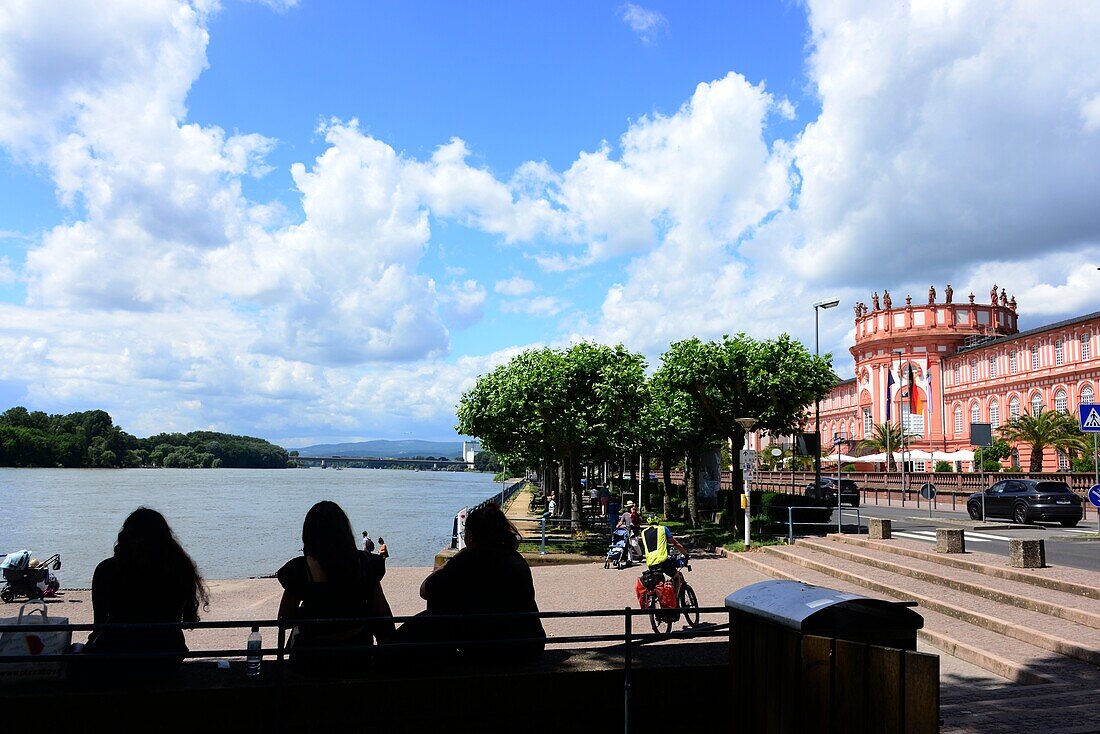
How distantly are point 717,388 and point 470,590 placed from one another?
21701mm

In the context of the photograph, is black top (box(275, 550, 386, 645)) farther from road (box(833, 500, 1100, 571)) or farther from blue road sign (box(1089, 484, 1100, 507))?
blue road sign (box(1089, 484, 1100, 507))

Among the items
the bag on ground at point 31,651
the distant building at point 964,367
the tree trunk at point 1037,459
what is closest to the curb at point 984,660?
the bag on ground at point 31,651

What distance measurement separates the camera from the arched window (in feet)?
176

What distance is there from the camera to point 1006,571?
12.8 metres

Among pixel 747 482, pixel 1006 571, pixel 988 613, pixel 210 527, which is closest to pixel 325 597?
pixel 988 613

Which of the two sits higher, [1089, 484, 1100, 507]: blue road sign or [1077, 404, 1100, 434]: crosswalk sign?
[1077, 404, 1100, 434]: crosswalk sign

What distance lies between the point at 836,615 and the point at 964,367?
2805 inches

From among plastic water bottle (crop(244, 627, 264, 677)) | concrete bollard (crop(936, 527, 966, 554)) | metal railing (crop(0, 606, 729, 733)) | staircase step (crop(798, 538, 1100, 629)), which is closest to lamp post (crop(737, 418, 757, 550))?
staircase step (crop(798, 538, 1100, 629))

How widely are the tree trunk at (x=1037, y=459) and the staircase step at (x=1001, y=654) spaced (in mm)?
44367

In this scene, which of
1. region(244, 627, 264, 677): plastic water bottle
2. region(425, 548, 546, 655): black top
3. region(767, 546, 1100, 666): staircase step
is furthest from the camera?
region(767, 546, 1100, 666): staircase step

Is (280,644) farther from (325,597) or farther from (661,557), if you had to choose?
(661,557)

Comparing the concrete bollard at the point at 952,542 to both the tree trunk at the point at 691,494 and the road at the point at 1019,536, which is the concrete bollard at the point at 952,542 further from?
the tree trunk at the point at 691,494

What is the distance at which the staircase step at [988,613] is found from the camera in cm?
870

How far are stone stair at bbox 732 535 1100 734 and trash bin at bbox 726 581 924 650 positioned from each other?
190cm
